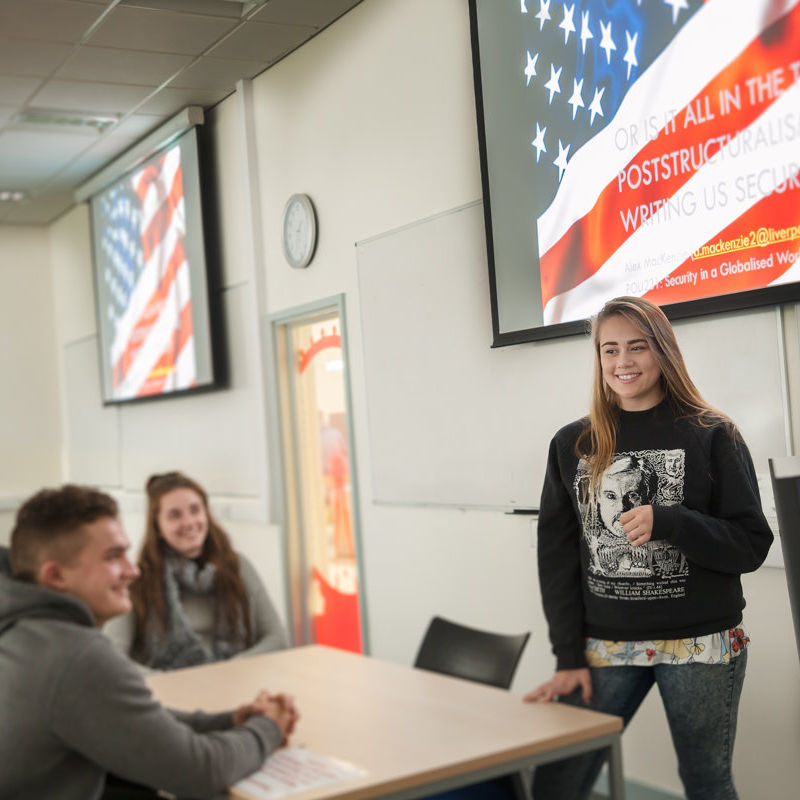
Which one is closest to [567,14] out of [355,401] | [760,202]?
[760,202]

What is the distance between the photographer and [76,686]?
1971 mm

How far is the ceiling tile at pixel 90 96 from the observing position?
575 centimetres

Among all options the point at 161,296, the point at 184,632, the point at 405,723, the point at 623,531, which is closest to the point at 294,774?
the point at 405,723

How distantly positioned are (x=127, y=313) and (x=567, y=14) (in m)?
4.62

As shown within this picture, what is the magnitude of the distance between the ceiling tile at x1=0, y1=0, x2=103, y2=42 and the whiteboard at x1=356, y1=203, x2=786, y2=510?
1605 mm

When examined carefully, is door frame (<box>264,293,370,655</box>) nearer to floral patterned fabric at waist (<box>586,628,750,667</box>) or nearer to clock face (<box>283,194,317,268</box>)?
clock face (<box>283,194,317,268</box>)

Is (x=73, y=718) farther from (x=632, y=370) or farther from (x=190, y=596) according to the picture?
(x=190, y=596)

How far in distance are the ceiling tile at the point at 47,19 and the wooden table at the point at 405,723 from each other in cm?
301

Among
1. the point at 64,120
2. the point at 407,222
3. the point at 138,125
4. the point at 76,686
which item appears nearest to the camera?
the point at 76,686

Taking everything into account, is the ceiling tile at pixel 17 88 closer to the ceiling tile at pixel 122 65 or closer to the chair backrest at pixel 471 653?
the ceiling tile at pixel 122 65

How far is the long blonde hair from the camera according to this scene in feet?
8.13

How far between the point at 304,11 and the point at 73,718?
12.5ft

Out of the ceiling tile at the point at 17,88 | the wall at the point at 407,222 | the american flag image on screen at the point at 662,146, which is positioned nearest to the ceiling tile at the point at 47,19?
the ceiling tile at the point at 17,88

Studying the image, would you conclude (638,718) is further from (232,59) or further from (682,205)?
(232,59)
